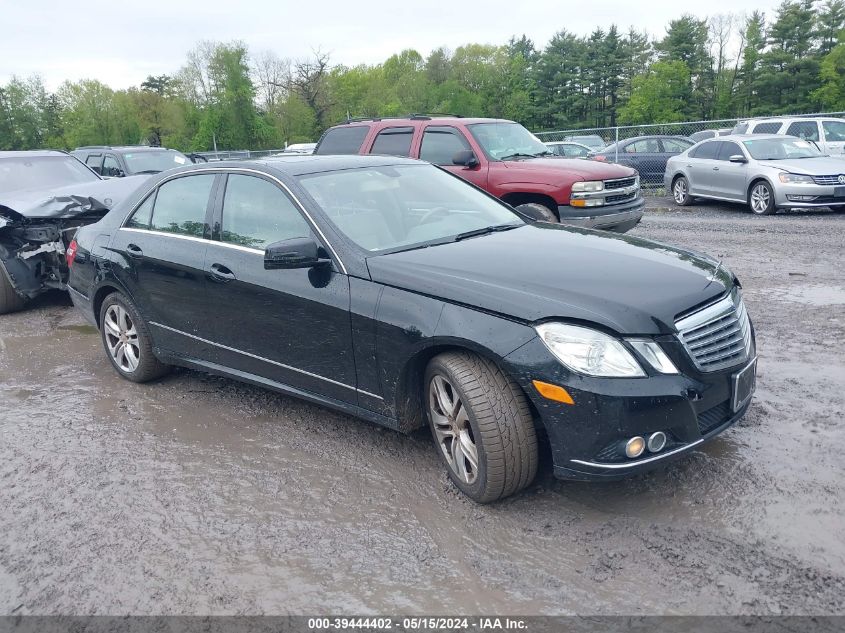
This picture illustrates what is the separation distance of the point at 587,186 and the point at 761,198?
643 cm

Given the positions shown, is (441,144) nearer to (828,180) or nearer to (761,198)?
(761,198)

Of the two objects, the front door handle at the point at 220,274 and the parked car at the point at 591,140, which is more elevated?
the front door handle at the point at 220,274

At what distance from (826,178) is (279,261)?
40.8 feet

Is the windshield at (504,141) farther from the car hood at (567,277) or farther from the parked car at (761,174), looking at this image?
the car hood at (567,277)

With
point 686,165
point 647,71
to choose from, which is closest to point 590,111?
point 647,71

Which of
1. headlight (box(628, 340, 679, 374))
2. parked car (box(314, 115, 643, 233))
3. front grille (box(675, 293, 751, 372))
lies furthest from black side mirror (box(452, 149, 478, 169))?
headlight (box(628, 340, 679, 374))

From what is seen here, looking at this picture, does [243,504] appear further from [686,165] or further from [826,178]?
[686,165]

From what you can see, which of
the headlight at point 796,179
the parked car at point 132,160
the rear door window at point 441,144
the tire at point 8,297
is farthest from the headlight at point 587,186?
the parked car at point 132,160

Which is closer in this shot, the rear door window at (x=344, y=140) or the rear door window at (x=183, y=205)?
the rear door window at (x=183, y=205)

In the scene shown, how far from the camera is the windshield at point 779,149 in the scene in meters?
14.1

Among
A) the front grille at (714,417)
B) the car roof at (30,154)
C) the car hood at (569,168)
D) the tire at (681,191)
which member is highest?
the car roof at (30,154)

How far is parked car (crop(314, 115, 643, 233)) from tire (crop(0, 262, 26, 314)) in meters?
3.96

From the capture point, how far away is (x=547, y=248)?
161 inches

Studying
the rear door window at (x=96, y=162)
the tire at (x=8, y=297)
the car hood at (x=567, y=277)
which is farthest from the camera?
the rear door window at (x=96, y=162)
